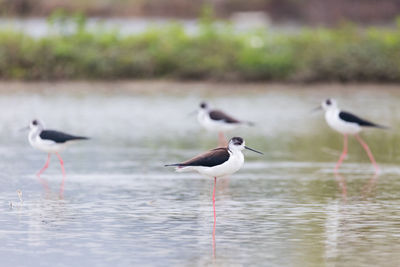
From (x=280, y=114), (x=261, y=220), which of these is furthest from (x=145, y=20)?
(x=261, y=220)

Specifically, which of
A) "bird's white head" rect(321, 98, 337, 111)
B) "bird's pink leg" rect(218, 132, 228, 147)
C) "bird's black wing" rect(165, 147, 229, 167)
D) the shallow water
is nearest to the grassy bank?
the shallow water

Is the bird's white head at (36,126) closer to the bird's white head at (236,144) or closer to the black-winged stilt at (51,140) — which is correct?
the black-winged stilt at (51,140)

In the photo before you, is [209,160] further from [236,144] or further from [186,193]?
[186,193]

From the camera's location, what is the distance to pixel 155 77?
2847cm

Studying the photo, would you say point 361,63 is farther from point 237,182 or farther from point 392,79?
point 237,182

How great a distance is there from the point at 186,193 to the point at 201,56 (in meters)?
15.2

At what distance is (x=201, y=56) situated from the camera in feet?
93.8

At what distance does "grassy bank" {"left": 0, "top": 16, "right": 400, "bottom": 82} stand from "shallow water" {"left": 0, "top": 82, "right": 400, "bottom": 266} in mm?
3040

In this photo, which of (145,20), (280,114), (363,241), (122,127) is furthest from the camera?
(145,20)

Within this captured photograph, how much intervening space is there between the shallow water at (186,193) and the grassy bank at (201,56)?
3040 millimetres

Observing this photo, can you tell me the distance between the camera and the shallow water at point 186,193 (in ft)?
33.2

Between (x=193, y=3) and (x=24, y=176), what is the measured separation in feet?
125

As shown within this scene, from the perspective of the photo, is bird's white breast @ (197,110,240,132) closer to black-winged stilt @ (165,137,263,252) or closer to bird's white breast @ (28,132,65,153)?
bird's white breast @ (28,132,65,153)

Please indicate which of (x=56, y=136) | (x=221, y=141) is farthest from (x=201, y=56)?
(x=56, y=136)
